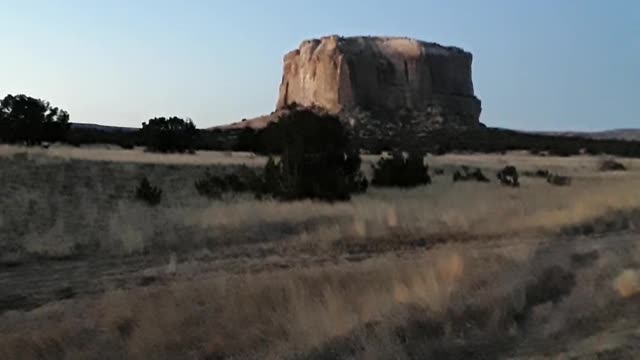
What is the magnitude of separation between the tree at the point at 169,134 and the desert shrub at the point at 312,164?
21826mm

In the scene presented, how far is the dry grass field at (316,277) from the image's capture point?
8.39 m

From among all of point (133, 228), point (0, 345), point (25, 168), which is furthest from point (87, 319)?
point (25, 168)

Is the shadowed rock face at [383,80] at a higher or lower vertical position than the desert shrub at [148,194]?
higher

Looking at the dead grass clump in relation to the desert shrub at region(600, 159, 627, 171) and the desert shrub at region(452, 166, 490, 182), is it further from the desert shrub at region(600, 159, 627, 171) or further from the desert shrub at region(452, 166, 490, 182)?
the desert shrub at region(600, 159, 627, 171)

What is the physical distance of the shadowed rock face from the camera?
125562mm

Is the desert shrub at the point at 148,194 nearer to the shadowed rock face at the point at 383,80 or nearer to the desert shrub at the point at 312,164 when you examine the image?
the desert shrub at the point at 312,164

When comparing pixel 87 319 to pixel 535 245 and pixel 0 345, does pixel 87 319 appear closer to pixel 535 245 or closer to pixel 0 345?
pixel 0 345

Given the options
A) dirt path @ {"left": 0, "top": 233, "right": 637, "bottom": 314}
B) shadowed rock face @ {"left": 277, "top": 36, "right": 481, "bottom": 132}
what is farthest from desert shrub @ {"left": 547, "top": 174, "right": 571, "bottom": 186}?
shadowed rock face @ {"left": 277, "top": 36, "right": 481, "bottom": 132}

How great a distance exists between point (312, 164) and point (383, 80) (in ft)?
354

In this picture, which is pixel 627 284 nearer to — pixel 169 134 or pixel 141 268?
pixel 141 268

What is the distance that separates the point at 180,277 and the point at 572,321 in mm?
7202

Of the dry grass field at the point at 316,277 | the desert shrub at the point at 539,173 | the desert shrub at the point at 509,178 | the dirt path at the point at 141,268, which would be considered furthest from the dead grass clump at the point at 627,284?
the desert shrub at the point at 539,173

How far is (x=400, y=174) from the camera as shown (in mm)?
33844

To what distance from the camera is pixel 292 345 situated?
858 cm
